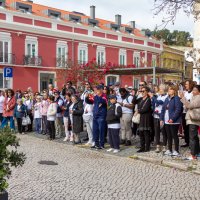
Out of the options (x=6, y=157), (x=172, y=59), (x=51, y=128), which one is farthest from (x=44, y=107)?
(x=172, y=59)

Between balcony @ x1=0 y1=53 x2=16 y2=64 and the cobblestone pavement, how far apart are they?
24.3m

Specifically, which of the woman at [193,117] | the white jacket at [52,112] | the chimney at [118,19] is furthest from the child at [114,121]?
the chimney at [118,19]

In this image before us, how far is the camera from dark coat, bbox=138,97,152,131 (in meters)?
10.9

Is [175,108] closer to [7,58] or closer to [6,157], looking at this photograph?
[6,157]

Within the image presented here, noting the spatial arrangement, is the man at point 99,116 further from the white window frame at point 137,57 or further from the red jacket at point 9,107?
the white window frame at point 137,57

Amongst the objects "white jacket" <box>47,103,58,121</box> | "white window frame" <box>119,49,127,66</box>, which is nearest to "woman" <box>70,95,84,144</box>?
"white jacket" <box>47,103,58,121</box>

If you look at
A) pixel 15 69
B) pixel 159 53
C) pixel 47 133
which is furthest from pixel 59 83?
pixel 47 133

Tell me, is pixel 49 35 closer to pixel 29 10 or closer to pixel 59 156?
pixel 29 10

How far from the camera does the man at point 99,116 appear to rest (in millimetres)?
11766

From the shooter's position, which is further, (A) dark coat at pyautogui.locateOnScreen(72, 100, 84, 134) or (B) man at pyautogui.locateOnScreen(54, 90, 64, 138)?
(B) man at pyautogui.locateOnScreen(54, 90, 64, 138)

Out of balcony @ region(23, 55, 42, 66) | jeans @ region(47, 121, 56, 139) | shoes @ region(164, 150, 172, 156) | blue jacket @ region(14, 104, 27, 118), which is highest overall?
balcony @ region(23, 55, 42, 66)

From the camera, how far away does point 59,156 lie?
10703 millimetres

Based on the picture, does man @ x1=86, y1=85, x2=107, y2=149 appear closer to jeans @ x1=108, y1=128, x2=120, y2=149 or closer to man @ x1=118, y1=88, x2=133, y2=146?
jeans @ x1=108, y1=128, x2=120, y2=149

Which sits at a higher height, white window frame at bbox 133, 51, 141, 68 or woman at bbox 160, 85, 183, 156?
white window frame at bbox 133, 51, 141, 68
